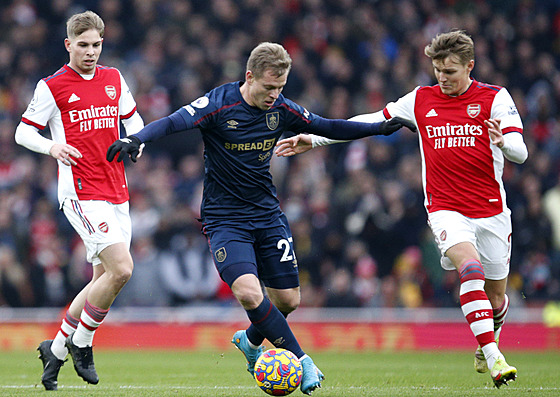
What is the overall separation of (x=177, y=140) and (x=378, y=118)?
29.8 feet

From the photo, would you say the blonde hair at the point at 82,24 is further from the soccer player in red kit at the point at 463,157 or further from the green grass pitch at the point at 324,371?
the green grass pitch at the point at 324,371

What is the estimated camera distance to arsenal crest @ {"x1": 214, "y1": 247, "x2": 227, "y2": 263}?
277 inches

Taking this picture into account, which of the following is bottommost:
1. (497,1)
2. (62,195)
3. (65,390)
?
(65,390)

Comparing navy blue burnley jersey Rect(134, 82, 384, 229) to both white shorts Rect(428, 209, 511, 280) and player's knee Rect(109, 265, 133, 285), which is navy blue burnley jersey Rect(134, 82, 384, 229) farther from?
white shorts Rect(428, 209, 511, 280)

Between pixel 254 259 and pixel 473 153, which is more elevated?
pixel 473 153

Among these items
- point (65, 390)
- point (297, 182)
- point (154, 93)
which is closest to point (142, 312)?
point (297, 182)

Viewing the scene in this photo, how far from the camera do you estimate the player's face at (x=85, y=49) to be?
758 cm

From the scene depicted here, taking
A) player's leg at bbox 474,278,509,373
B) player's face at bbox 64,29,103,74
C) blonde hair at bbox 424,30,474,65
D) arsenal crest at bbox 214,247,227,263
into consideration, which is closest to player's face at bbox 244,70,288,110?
arsenal crest at bbox 214,247,227,263

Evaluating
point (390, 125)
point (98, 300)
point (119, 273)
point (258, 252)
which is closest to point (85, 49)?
point (119, 273)

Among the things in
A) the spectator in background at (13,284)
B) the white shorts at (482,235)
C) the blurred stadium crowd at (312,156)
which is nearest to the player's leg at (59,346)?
the white shorts at (482,235)

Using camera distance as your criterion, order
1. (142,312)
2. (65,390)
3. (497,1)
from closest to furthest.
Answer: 1. (65,390)
2. (142,312)
3. (497,1)

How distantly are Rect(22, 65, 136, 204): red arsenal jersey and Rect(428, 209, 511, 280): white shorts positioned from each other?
8.97ft

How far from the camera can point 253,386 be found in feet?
25.4

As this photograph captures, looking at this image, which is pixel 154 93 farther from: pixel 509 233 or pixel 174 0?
pixel 509 233
